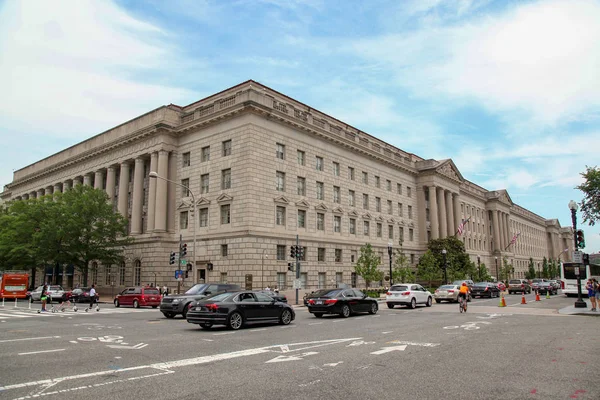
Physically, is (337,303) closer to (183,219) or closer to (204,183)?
(204,183)

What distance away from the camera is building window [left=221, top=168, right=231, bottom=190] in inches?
1744

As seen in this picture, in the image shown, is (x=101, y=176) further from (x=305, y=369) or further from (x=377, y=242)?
(x=305, y=369)

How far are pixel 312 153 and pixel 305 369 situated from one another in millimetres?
41557

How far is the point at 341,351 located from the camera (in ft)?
37.8

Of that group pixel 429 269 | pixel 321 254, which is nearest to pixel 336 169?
pixel 321 254

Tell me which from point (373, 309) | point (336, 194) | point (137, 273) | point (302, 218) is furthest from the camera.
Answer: point (336, 194)

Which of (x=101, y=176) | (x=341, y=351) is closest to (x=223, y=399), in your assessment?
(x=341, y=351)

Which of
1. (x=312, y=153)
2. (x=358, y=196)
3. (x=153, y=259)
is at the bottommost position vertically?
(x=153, y=259)

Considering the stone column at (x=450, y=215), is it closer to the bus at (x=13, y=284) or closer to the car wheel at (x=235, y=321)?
the bus at (x=13, y=284)

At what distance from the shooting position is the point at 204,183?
1854 inches

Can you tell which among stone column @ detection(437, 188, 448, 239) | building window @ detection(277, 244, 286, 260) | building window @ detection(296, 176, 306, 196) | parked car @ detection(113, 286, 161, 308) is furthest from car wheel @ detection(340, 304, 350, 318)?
stone column @ detection(437, 188, 448, 239)

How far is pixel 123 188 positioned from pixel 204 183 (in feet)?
47.7

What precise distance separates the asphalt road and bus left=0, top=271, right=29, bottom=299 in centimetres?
3471

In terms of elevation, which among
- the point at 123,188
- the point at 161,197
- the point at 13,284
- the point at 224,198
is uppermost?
the point at 123,188
